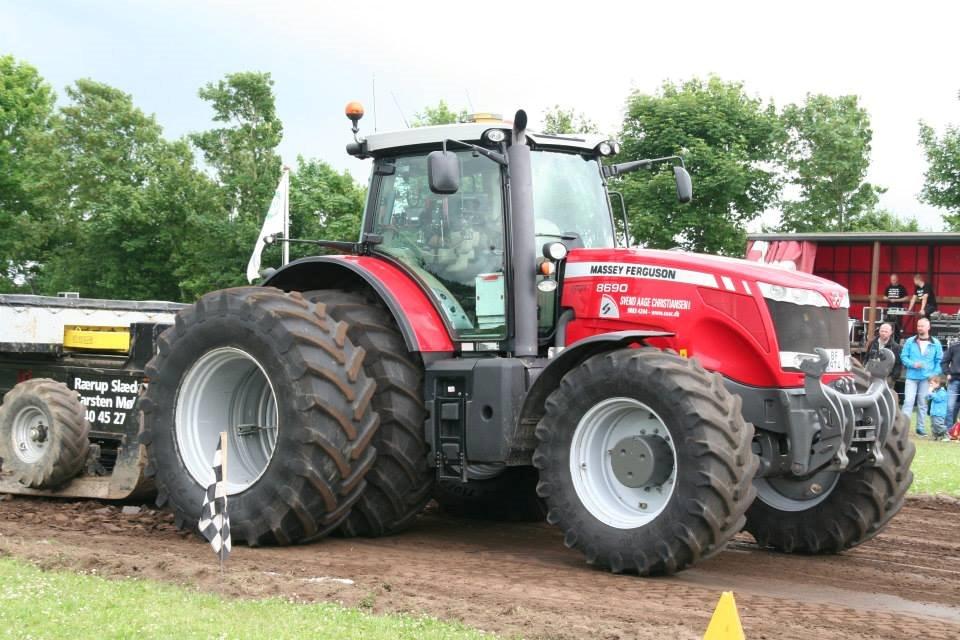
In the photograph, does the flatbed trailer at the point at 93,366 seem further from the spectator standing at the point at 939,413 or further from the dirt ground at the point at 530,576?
the spectator standing at the point at 939,413

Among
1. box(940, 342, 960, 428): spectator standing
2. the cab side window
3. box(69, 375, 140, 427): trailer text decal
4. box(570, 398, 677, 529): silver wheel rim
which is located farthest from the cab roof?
box(940, 342, 960, 428): spectator standing

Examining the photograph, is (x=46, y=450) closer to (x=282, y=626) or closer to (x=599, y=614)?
(x=282, y=626)

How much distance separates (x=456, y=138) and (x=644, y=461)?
2729 millimetres

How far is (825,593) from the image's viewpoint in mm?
7055

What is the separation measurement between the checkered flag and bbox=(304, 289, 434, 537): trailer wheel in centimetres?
127

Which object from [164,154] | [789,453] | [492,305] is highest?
[164,154]

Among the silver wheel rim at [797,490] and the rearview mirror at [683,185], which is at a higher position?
the rearview mirror at [683,185]

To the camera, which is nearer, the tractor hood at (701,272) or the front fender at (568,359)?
the front fender at (568,359)

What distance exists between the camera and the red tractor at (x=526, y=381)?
7207 millimetres

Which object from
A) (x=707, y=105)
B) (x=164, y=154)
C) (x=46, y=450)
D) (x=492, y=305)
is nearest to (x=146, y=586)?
(x=492, y=305)

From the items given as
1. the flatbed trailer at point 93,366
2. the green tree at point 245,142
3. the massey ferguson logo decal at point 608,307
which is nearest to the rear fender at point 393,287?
the massey ferguson logo decal at point 608,307

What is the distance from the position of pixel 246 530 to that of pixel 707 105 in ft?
112

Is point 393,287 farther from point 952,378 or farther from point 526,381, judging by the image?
point 952,378

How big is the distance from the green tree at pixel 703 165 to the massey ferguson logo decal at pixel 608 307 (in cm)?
2737
